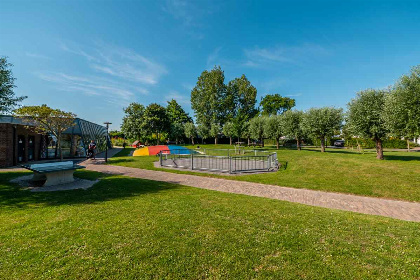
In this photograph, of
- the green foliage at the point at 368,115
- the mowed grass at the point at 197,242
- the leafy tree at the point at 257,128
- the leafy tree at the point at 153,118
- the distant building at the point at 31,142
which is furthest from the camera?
the leafy tree at the point at 153,118

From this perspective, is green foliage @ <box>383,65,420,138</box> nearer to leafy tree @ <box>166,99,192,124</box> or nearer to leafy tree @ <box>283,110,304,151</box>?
leafy tree @ <box>283,110,304,151</box>

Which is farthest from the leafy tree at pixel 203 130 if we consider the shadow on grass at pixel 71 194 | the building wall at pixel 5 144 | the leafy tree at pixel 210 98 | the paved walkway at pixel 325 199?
the shadow on grass at pixel 71 194

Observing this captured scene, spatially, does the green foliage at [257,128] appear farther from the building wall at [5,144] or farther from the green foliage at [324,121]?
the building wall at [5,144]

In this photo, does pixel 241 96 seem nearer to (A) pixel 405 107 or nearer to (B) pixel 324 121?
(B) pixel 324 121

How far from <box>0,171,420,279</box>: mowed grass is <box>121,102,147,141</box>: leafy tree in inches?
1579

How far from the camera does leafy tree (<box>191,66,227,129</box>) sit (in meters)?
52.9

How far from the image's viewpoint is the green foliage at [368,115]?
51.2 feet

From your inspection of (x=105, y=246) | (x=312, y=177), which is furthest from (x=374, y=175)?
(x=105, y=246)

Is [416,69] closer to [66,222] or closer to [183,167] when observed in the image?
[183,167]

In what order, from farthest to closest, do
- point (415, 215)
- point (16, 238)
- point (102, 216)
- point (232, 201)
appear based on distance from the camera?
point (232, 201), point (415, 215), point (102, 216), point (16, 238)

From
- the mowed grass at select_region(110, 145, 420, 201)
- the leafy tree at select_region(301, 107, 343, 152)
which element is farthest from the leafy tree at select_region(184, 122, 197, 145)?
the mowed grass at select_region(110, 145, 420, 201)

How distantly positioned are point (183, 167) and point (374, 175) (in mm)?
11916

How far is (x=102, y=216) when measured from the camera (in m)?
4.94

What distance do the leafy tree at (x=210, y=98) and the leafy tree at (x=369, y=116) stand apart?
38.1m
